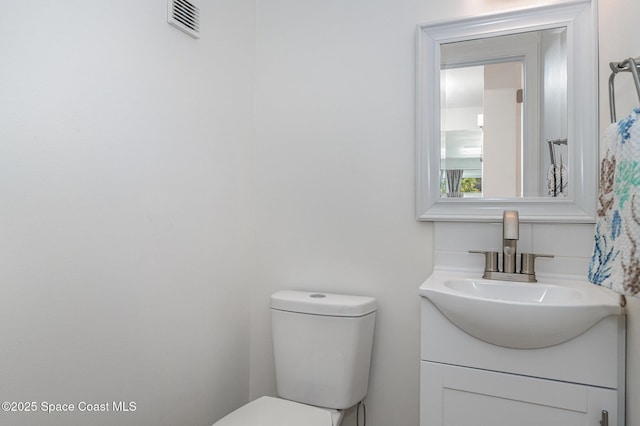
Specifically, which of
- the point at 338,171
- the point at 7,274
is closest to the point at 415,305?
the point at 338,171

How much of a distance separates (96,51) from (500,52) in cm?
133

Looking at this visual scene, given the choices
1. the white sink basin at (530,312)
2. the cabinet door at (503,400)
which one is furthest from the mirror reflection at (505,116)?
the cabinet door at (503,400)

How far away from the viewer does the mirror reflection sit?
56.7 inches

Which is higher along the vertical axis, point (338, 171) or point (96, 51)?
point (96, 51)

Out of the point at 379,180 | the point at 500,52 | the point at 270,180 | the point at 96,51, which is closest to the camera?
the point at 96,51

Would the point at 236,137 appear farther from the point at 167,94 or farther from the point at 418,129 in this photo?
the point at 418,129

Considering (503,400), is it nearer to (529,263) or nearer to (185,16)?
(529,263)

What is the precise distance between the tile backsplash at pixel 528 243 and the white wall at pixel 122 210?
0.84m

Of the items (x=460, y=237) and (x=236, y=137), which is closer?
(x=460, y=237)

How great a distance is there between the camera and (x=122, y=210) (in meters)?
1.23

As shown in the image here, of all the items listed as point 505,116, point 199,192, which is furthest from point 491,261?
point 199,192

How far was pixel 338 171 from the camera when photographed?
172 cm

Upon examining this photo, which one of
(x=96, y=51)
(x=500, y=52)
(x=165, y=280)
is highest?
(x=500, y=52)

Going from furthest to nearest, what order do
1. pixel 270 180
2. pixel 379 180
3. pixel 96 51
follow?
1. pixel 270 180
2. pixel 379 180
3. pixel 96 51
